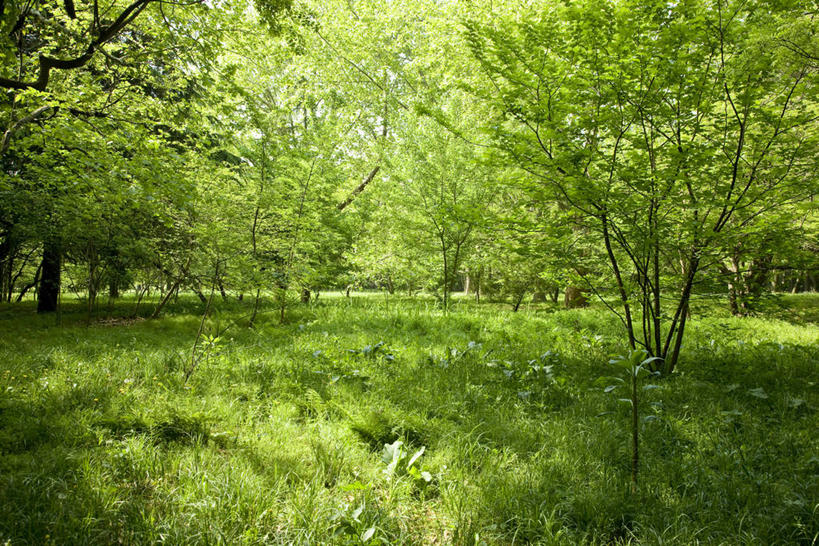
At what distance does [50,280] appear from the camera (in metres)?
9.34

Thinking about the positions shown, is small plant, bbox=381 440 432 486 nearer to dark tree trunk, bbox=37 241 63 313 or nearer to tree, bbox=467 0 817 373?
tree, bbox=467 0 817 373

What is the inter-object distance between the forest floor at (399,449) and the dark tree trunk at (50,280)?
6.12 m

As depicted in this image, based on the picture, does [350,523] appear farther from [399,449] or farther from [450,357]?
[450,357]

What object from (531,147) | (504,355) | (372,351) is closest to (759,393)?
(504,355)

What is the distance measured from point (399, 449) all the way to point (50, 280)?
12.4 meters

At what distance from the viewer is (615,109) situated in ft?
12.3

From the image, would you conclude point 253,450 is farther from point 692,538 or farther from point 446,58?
point 446,58

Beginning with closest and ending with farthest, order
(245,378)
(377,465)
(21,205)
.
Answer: (377,465) → (245,378) → (21,205)

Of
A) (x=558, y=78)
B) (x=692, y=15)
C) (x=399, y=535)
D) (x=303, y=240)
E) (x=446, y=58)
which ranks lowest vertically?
(x=399, y=535)

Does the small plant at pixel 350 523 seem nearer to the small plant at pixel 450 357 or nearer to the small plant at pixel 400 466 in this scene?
the small plant at pixel 400 466

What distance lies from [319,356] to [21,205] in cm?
891

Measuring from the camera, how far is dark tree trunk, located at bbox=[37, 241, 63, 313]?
912 cm

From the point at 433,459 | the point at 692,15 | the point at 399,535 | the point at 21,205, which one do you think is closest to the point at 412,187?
the point at 692,15

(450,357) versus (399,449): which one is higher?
(450,357)
